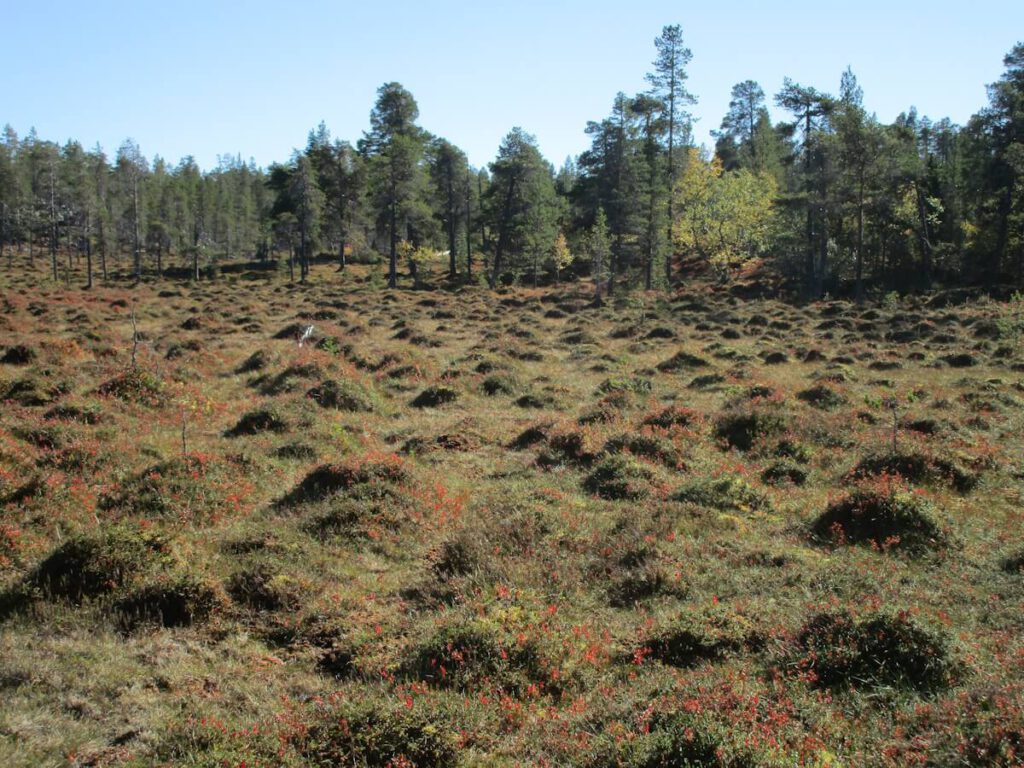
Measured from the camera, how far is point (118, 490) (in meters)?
11.9

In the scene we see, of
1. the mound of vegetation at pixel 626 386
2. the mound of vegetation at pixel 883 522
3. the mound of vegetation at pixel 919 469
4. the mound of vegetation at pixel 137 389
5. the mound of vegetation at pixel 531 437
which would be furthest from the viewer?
the mound of vegetation at pixel 626 386

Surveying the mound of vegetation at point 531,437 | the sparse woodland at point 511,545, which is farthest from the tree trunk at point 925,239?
the mound of vegetation at point 531,437

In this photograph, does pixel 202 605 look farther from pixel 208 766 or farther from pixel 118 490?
pixel 118 490

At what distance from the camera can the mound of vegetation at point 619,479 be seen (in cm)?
1280

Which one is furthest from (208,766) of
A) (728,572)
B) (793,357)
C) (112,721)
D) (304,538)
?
(793,357)

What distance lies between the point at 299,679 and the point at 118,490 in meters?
6.96

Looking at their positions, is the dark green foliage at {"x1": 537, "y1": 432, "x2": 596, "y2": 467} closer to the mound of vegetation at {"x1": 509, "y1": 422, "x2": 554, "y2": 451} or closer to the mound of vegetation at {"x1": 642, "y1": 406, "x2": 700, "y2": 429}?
the mound of vegetation at {"x1": 509, "y1": 422, "x2": 554, "y2": 451}

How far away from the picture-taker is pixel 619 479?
13305mm

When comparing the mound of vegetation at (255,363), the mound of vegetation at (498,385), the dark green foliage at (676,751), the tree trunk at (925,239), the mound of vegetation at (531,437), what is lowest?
the dark green foliage at (676,751)

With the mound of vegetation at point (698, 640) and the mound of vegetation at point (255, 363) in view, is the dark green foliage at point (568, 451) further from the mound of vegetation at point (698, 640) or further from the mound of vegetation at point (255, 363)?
the mound of vegetation at point (255, 363)

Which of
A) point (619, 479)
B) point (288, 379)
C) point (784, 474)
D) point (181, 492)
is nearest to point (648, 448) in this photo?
point (619, 479)

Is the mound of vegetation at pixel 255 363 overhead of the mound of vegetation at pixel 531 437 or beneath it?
overhead

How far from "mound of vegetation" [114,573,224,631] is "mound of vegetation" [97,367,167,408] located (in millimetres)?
11747

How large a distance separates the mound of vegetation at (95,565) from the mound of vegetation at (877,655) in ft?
25.9
